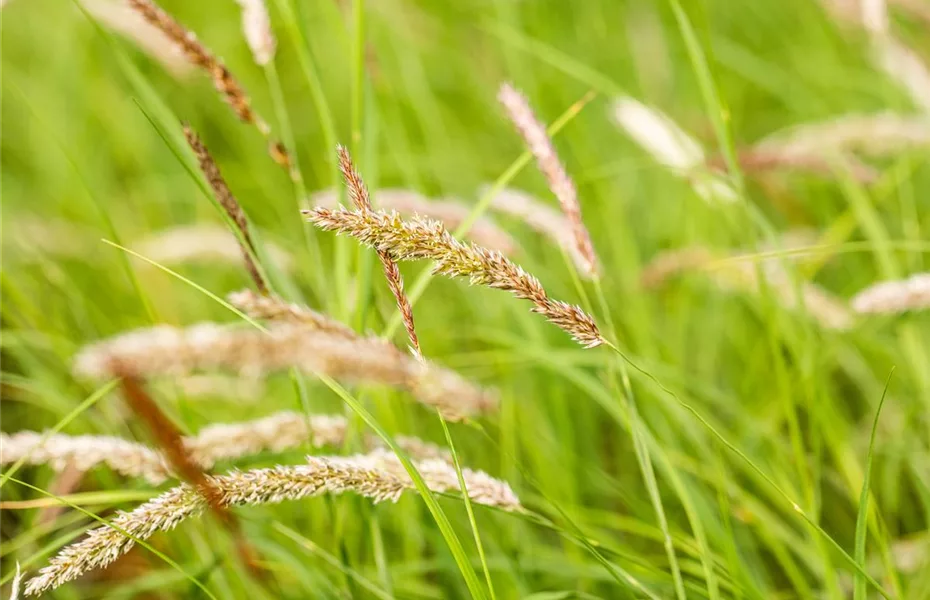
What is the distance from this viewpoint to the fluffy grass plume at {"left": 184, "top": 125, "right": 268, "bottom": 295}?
1288 millimetres

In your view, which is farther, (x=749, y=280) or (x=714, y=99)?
(x=749, y=280)

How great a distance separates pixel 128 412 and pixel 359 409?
103cm

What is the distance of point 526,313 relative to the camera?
226 cm

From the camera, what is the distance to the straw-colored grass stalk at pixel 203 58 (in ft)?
4.47

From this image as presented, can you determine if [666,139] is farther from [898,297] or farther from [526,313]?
[898,297]

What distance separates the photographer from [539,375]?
2.42 m

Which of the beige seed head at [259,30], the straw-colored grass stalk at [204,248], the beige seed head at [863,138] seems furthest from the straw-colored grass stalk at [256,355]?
the beige seed head at [863,138]

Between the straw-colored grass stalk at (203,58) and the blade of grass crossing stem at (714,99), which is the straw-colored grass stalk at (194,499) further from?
the blade of grass crossing stem at (714,99)

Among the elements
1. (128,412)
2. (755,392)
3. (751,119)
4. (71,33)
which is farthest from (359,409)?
(71,33)

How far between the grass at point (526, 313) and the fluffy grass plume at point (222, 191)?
0.23ft

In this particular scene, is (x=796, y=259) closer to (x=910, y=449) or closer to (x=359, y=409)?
(x=910, y=449)

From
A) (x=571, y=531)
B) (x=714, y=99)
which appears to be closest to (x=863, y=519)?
(x=571, y=531)

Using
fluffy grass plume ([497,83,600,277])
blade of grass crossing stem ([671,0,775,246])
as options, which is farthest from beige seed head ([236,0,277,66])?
blade of grass crossing stem ([671,0,775,246])

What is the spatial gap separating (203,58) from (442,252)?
0.72 metres
